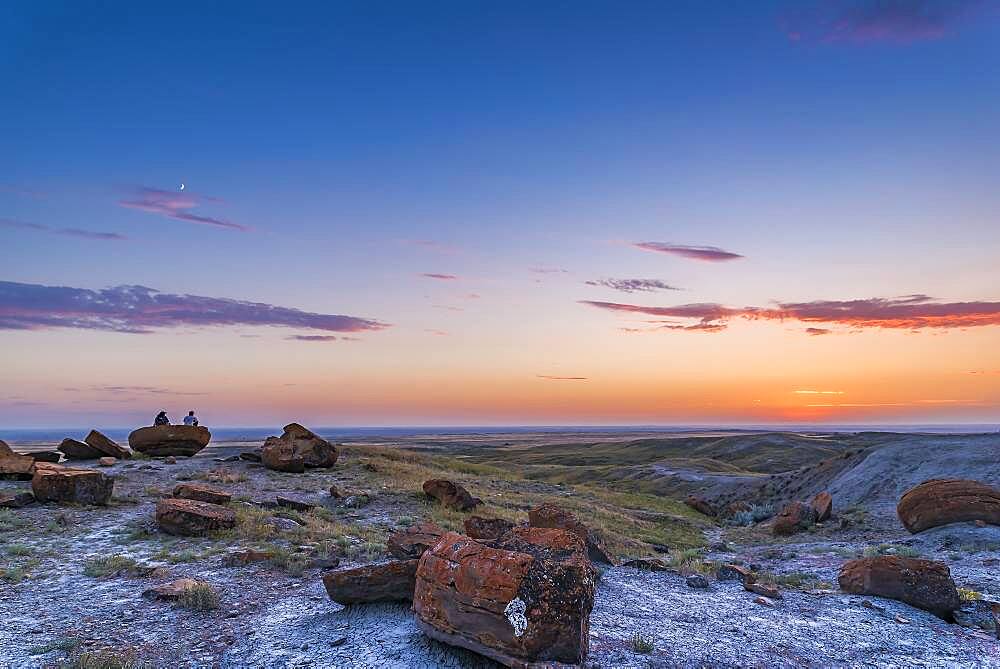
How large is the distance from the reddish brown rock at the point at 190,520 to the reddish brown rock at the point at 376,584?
6878 mm

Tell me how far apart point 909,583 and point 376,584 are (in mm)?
Result: 10681

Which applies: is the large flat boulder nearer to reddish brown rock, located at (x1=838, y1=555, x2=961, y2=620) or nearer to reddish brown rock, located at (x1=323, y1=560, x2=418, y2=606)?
reddish brown rock, located at (x1=323, y1=560, x2=418, y2=606)

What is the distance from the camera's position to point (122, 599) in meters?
11.2

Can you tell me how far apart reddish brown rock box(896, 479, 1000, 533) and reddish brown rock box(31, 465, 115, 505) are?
86.7 feet

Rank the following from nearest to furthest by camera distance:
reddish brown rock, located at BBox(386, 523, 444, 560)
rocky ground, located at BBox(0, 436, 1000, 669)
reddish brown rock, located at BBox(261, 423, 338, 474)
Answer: rocky ground, located at BBox(0, 436, 1000, 669) → reddish brown rock, located at BBox(386, 523, 444, 560) → reddish brown rock, located at BBox(261, 423, 338, 474)

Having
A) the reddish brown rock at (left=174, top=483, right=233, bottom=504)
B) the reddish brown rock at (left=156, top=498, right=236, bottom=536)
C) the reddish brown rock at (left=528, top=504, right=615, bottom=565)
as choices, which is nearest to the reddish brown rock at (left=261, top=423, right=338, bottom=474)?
the reddish brown rock at (left=174, top=483, right=233, bottom=504)

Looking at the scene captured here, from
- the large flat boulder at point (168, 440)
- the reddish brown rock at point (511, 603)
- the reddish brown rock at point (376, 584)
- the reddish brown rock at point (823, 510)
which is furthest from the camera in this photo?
the large flat boulder at point (168, 440)

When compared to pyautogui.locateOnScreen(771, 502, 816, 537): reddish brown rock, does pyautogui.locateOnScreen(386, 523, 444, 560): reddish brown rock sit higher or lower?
higher

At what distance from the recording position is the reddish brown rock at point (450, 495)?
2253 centimetres

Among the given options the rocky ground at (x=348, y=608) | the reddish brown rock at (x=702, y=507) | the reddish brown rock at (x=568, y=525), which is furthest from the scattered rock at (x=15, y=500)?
the reddish brown rock at (x=702, y=507)

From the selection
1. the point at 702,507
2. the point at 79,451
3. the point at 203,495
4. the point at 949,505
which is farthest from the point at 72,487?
the point at 702,507

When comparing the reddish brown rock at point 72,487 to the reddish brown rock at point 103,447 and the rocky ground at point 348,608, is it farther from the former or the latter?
the reddish brown rock at point 103,447

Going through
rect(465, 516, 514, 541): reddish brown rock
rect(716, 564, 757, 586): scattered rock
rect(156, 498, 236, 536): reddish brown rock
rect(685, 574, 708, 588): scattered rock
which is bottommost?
rect(716, 564, 757, 586): scattered rock

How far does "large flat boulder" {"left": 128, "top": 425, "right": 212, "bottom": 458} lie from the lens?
3216 cm
